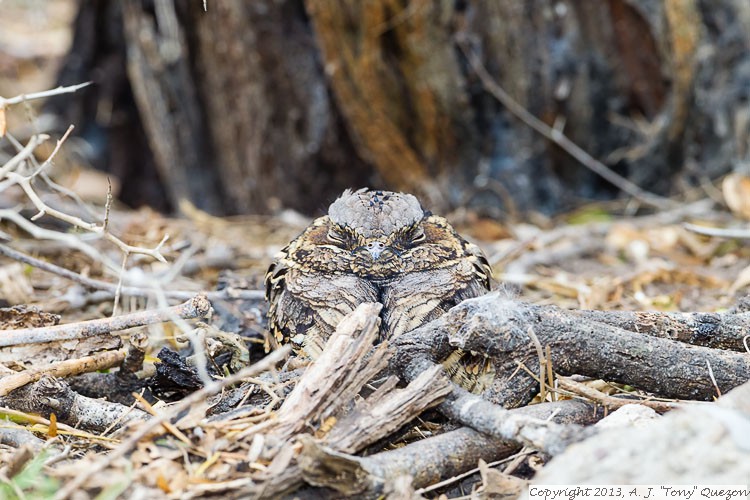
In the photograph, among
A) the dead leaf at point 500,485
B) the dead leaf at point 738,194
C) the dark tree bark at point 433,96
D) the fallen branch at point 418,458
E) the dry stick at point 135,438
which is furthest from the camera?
the dark tree bark at point 433,96

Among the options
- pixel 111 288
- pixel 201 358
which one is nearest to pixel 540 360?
pixel 201 358

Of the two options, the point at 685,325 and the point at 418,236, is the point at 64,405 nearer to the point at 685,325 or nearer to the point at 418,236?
the point at 418,236

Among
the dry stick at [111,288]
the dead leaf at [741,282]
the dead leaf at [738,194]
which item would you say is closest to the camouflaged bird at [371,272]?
the dry stick at [111,288]

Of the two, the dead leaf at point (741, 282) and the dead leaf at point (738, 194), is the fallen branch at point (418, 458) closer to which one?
the dead leaf at point (741, 282)

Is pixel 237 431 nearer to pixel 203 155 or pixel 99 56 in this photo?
pixel 203 155

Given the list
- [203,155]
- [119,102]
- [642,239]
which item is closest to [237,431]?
[642,239]

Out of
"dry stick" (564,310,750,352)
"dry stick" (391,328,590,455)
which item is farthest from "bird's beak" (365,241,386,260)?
"dry stick" (564,310,750,352)
